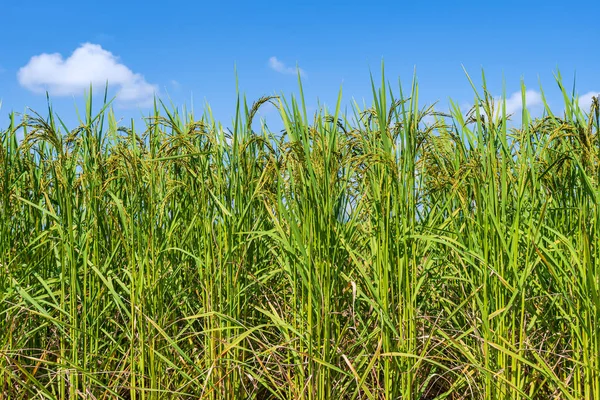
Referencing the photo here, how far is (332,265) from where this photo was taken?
2.52 metres

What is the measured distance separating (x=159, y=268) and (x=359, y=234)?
1.03 m

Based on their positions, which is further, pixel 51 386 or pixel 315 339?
pixel 51 386

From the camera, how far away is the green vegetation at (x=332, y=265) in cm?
251

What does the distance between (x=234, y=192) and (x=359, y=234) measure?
0.69m

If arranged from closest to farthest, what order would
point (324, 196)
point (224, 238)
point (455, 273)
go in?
point (324, 196)
point (224, 238)
point (455, 273)

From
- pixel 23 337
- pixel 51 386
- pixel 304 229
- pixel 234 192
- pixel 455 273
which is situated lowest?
pixel 51 386

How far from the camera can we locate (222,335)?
290 cm

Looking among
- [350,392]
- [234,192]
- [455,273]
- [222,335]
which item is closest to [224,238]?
[234,192]

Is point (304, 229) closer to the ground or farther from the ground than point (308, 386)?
farther from the ground

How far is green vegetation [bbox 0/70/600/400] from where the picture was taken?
2512 mm

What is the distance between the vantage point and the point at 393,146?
2596 mm

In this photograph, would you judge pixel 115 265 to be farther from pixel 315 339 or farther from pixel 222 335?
pixel 315 339

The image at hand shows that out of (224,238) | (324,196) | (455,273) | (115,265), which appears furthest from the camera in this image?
(115,265)

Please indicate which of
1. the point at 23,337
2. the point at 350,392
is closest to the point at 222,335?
the point at 350,392
